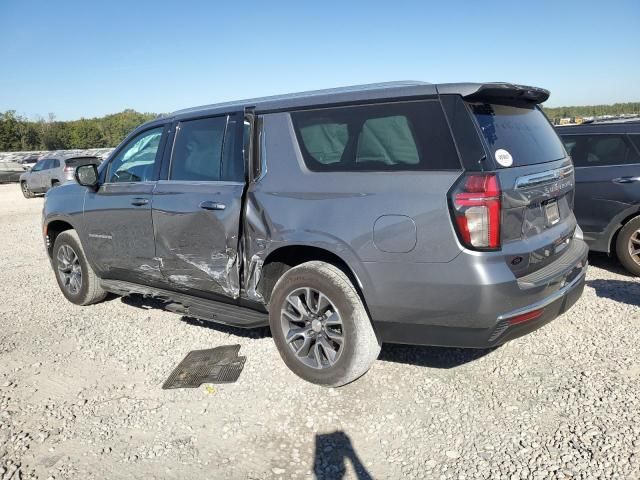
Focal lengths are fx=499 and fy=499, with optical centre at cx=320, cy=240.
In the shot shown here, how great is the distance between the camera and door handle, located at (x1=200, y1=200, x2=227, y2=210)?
3.67m

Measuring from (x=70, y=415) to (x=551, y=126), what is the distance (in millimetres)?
3849

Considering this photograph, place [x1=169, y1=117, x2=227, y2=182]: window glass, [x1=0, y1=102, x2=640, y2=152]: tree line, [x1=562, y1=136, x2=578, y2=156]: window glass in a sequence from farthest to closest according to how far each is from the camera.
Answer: [x1=0, y1=102, x2=640, y2=152]: tree line < [x1=562, y1=136, x2=578, y2=156]: window glass < [x1=169, y1=117, x2=227, y2=182]: window glass

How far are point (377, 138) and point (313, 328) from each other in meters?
1.33

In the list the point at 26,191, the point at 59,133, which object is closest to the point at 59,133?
the point at 59,133

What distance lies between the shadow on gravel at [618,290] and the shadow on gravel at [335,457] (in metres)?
3.36

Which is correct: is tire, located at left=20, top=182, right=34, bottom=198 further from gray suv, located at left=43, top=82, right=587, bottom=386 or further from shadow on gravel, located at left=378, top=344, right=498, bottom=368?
shadow on gravel, located at left=378, top=344, right=498, bottom=368

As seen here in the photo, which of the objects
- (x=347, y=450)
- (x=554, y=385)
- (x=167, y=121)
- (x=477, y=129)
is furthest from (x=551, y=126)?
(x=167, y=121)

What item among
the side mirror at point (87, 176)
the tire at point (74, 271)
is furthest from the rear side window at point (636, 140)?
the tire at point (74, 271)

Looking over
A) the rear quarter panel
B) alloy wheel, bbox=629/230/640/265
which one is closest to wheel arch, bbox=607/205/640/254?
alloy wheel, bbox=629/230/640/265

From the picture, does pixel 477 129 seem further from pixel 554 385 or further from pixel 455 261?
pixel 554 385

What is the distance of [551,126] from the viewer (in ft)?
11.9

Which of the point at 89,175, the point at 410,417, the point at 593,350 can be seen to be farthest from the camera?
the point at 89,175

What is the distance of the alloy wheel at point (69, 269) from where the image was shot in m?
5.28

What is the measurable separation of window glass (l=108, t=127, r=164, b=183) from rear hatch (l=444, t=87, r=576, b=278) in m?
2.78
